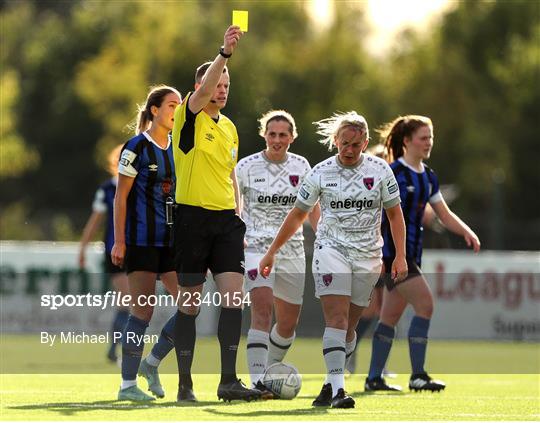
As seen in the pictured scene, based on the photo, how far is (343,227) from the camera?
10.2 m

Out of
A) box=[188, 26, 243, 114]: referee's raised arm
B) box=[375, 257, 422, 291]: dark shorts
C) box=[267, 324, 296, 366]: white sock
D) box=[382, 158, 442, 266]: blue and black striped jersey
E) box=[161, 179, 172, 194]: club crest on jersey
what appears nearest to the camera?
box=[188, 26, 243, 114]: referee's raised arm

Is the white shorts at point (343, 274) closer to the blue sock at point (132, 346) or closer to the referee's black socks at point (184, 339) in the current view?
the referee's black socks at point (184, 339)

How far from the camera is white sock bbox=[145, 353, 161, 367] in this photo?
11.1 m

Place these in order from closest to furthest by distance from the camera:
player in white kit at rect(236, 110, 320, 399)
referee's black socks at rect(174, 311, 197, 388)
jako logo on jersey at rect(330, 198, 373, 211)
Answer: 1. jako logo on jersey at rect(330, 198, 373, 211)
2. referee's black socks at rect(174, 311, 197, 388)
3. player in white kit at rect(236, 110, 320, 399)

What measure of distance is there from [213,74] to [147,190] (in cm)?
141

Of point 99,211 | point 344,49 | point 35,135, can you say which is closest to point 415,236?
point 99,211

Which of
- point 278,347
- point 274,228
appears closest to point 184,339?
point 278,347

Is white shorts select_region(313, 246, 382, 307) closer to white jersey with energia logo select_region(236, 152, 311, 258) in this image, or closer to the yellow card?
white jersey with energia logo select_region(236, 152, 311, 258)

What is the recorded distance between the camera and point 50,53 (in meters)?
58.0

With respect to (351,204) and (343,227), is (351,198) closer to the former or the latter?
(351,204)

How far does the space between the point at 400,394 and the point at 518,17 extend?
42744 mm

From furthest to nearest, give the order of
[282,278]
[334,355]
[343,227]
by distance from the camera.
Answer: [282,278] → [343,227] → [334,355]

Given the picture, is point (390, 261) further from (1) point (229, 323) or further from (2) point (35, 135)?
(2) point (35, 135)

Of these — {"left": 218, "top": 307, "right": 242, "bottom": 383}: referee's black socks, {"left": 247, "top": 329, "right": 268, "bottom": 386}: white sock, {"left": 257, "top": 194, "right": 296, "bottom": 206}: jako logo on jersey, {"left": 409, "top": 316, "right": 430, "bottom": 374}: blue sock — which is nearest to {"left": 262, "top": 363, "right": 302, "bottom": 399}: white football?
{"left": 247, "top": 329, "right": 268, "bottom": 386}: white sock
